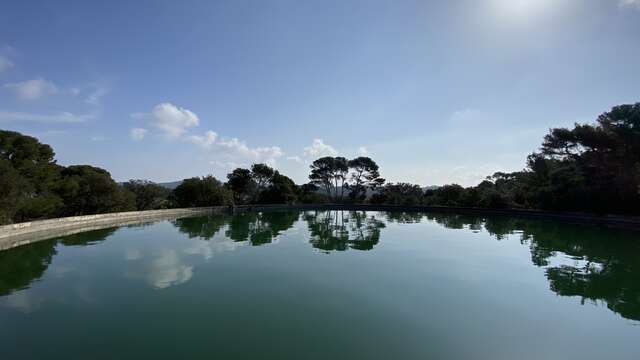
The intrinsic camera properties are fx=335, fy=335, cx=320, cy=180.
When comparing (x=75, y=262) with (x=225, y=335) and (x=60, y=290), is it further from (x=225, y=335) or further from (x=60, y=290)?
(x=225, y=335)

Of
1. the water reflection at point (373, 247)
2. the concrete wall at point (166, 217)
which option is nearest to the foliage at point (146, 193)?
the concrete wall at point (166, 217)

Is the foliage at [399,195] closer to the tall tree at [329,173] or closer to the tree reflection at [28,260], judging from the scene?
the tall tree at [329,173]

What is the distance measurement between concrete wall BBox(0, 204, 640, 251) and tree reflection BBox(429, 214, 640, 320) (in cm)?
176

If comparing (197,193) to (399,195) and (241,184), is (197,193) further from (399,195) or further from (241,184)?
(399,195)

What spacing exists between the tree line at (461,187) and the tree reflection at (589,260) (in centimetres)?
346

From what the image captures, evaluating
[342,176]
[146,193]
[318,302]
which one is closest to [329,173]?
[342,176]

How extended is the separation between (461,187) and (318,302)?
24361 mm

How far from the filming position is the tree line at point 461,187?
15367 mm

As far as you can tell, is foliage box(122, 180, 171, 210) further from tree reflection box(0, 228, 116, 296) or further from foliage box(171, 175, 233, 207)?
tree reflection box(0, 228, 116, 296)

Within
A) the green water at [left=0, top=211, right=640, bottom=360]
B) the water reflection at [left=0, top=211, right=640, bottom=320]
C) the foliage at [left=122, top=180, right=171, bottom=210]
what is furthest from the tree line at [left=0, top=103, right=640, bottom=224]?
the green water at [left=0, top=211, right=640, bottom=360]

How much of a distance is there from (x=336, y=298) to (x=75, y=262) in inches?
288

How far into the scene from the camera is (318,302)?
5.69 m

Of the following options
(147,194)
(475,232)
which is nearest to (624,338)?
(475,232)

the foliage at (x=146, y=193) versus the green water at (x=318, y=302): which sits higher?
the foliage at (x=146, y=193)
